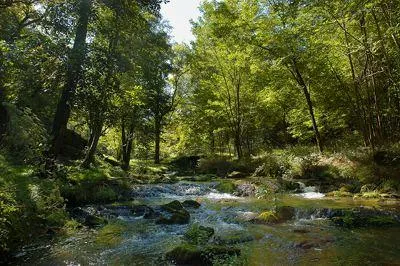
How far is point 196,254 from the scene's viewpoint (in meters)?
7.05

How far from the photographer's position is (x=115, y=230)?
9906 millimetres

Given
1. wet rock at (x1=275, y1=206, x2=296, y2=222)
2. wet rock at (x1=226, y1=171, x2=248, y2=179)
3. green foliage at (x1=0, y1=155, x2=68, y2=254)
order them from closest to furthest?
1. green foliage at (x1=0, y1=155, x2=68, y2=254)
2. wet rock at (x1=275, y1=206, x2=296, y2=222)
3. wet rock at (x1=226, y1=171, x2=248, y2=179)

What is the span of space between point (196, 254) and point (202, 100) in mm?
29341

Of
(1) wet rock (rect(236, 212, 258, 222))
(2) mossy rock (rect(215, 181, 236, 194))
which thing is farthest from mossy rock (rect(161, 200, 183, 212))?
(2) mossy rock (rect(215, 181, 236, 194))

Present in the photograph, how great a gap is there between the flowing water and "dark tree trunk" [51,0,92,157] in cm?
325

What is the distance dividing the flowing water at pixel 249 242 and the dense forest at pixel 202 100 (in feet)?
0.80

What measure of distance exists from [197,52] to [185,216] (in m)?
20.5

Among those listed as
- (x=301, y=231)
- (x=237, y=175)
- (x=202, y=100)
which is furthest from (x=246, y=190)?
(x=202, y=100)

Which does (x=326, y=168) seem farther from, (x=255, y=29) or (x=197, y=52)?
(x=197, y=52)

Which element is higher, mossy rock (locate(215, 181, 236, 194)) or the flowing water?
mossy rock (locate(215, 181, 236, 194))

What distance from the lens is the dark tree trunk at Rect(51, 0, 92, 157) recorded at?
11.2m

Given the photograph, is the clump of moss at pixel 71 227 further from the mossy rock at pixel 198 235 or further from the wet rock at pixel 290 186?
the wet rock at pixel 290 186

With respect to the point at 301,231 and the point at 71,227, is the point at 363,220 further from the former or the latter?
the point at 71,227

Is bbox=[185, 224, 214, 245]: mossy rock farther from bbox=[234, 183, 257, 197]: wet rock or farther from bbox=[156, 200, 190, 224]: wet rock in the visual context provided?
bbox=[234, 183, 257, 197]: wet rock
